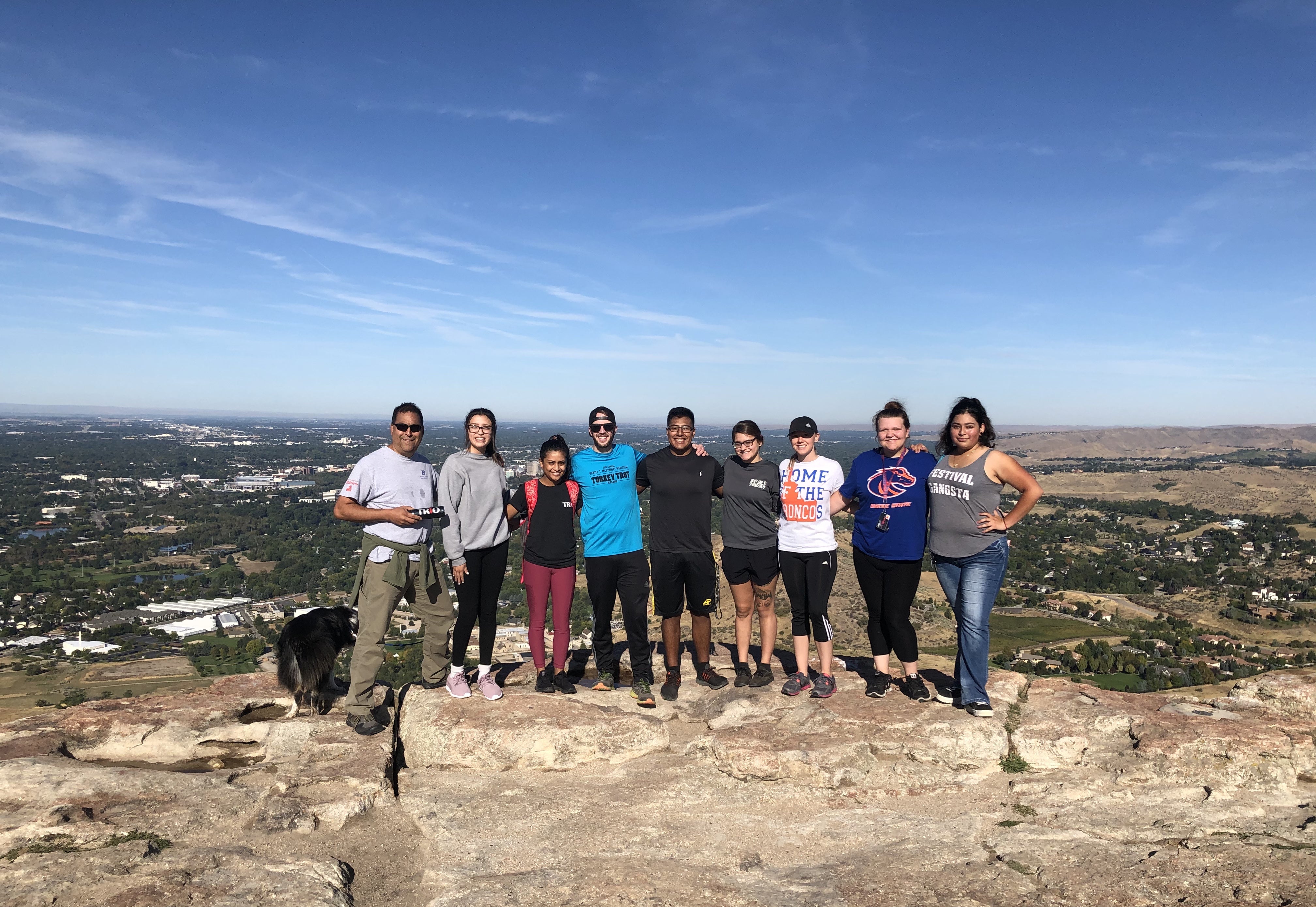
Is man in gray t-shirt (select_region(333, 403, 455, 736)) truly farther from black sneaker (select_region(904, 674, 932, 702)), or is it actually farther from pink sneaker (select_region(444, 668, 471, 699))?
black sneaker (select_region(904, 674, 932, 702))

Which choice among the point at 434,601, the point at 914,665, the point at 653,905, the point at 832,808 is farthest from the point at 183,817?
the point at 914,665

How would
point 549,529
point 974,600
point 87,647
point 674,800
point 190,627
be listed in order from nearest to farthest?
point 674,800 → point 974,600 → point 549,529 → point 87,647 → point 190,627

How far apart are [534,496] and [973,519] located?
399 centimetres

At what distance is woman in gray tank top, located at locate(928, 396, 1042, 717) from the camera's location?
17.9ft

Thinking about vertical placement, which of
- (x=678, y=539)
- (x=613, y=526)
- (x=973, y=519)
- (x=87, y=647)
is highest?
(x=973, y=519)

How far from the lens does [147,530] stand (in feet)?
273

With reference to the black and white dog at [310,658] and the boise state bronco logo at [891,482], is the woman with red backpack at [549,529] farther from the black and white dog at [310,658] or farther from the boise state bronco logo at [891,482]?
the boise state bronco logo at [891,482]

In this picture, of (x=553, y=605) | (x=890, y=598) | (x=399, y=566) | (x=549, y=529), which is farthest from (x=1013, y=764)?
(x=399, y=566)

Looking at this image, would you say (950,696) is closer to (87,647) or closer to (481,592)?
(481,592)

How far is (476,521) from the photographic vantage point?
5945 mm

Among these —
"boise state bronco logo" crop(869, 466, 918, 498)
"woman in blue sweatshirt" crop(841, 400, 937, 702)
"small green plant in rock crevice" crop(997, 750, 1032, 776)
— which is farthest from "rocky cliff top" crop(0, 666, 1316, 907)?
"boise state bronco logo" crop(869, 466, 918, 498)

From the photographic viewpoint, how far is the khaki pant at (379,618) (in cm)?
568

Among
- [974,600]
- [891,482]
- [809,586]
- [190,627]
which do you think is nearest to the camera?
[974,600]

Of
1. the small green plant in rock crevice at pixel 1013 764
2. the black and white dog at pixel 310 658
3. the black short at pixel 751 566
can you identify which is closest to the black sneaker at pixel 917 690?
the small green plant in rock crevice at pixel 1013 764
